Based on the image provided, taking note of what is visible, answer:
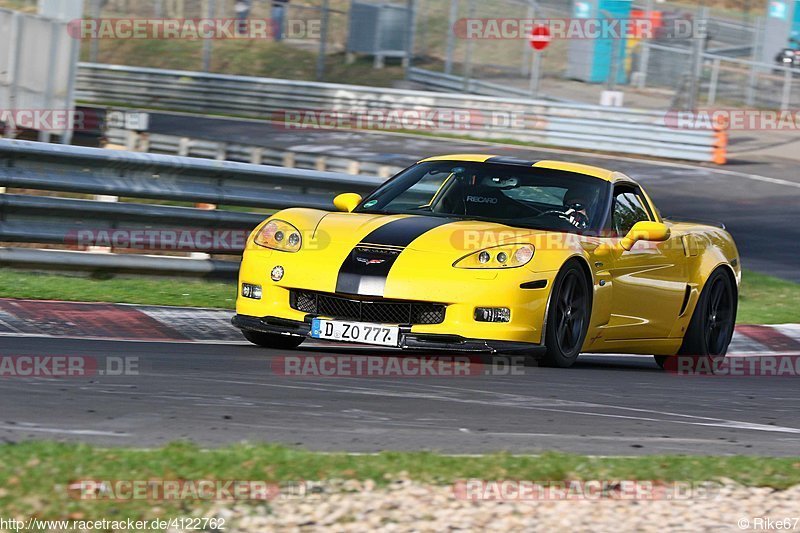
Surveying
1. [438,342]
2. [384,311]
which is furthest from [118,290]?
[438,342]

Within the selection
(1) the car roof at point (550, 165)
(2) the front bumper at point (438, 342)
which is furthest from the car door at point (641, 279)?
(2) the front bumper at point (438, 342)

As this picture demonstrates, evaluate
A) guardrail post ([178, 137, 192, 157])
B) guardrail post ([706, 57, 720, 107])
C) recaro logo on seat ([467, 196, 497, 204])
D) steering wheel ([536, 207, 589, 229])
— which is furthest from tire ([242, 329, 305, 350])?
guardrail post ([706, 57, 720, 107])

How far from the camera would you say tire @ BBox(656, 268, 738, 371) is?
9.60 m

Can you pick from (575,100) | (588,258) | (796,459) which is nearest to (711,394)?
(588,258)

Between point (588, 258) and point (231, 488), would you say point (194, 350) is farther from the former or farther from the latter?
point (231, 488)

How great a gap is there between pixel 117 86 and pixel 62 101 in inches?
597

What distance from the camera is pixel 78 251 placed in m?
10.2

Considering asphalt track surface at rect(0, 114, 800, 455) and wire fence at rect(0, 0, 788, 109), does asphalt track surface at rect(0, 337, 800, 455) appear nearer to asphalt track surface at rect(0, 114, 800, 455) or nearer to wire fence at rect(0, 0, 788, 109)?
asphalt track surface at rect(0, 114, 800, 455)

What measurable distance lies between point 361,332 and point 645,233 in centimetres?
205

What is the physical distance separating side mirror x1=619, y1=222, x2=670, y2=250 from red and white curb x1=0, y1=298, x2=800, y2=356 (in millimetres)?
2419

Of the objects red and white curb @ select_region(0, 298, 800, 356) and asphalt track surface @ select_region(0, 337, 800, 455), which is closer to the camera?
asphalt track surface @ select_region(0, 337, 800, 455)

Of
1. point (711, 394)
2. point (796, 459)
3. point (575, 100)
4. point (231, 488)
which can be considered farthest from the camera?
point (575, 100)

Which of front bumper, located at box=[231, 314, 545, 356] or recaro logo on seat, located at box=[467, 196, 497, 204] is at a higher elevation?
recaro logo on seat, located at box=[467, 196, 497, 204]

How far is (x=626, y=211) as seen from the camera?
9.17 metres
